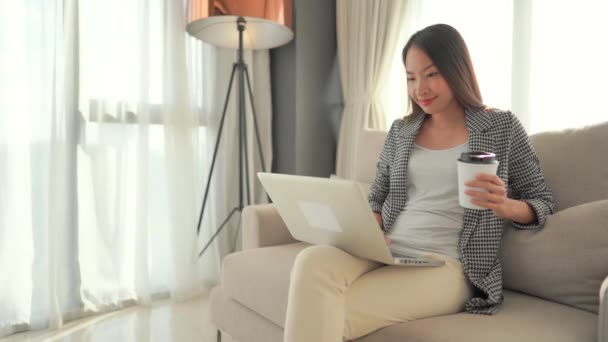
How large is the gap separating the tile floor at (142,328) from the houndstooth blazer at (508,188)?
1.05 meters

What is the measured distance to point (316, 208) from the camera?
1.01 meters

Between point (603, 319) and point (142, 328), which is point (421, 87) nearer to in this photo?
point (603, 319)

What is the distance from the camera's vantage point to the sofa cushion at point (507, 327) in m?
0.88

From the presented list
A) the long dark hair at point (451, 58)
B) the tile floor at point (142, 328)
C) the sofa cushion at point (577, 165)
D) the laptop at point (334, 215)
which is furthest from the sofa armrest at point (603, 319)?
the tile floor at point (142, 328)

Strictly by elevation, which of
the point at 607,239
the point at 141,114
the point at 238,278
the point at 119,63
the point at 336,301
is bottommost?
the point at 238,278

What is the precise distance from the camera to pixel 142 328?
75.4 inches

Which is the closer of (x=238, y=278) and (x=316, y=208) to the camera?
(x=316, y=208)

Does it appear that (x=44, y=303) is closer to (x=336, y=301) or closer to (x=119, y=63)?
(x=119, y=63)

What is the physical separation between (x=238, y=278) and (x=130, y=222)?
96 cm

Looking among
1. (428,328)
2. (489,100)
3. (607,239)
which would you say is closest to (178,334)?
(428,328)

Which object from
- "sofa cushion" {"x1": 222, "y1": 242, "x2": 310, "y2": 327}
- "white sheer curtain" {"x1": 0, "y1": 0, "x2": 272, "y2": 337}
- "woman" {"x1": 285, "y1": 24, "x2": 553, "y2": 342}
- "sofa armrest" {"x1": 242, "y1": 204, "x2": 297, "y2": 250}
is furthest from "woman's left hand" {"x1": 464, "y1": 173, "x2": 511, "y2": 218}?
"white sheer curtain" {"x1": 0, "y1": 0, "x2": 272, "y2": 337}

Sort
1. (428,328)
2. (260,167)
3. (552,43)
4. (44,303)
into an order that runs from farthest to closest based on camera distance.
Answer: (260,167) < (44,303) < (552,43) < (428,328)

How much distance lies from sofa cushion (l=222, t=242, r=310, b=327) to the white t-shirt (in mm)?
347

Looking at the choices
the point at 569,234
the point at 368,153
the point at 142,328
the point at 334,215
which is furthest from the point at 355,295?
the point at 142,328
